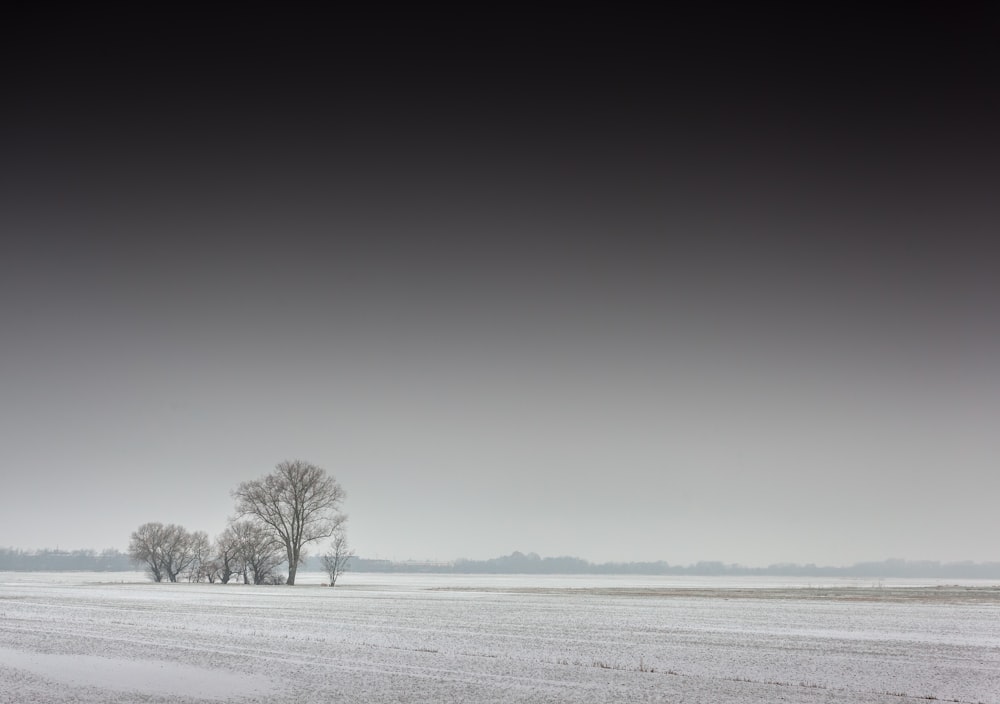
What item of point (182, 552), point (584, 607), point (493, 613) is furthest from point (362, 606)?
point (182, 552)

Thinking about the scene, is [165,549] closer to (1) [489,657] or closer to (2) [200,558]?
(2) [200,558]

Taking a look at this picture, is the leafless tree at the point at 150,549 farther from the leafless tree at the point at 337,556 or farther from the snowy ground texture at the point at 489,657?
the snowy ground texture at the point at 489,657

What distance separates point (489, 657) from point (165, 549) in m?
94.0

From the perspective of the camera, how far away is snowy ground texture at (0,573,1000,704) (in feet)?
54.0

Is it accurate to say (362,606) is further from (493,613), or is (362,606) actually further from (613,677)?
(613,677)

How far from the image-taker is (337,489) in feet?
286

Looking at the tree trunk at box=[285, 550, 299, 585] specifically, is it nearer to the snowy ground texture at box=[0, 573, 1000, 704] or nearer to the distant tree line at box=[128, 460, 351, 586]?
the distant tree line at box=[128, 460, 351, 586]

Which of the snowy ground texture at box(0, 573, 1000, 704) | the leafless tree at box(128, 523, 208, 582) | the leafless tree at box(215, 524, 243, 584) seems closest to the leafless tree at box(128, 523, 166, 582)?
the leafless tree at box(128, 523, 208, 582)

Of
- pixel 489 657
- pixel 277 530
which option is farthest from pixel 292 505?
pixel 489 657

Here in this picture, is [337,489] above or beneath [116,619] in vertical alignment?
above

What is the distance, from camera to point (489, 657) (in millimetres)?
22094

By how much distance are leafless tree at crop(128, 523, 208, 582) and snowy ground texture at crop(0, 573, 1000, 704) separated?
67.0 meters

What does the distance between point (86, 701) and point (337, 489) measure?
241 feet

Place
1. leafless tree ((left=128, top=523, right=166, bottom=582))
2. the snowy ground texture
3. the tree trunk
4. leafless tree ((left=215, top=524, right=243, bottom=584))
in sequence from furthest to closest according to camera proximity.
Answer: leafless tree ((left=128, top=523, right=166, bottom=582))
leafless tree ((left=215, top=524, right=243, bottom=584))
the tree trunk
the snowy ground texture
